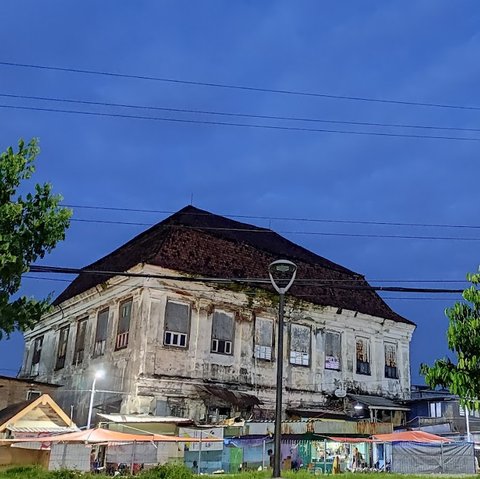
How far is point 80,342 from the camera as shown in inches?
1372

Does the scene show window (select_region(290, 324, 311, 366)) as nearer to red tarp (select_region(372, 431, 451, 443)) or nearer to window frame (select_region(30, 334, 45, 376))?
red tarp (select_region(372, 431, 451, 443))

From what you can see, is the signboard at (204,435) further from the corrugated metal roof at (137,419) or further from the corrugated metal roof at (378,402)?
the corrugated metal roof at (378,402)

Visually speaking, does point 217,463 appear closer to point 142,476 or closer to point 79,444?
Answer: point 79,444

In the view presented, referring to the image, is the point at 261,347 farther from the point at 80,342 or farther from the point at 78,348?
the point at 78,348

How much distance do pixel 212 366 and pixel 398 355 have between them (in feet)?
46.4

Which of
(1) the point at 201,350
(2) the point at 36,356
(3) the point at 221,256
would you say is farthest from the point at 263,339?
(2) the point at 36,356

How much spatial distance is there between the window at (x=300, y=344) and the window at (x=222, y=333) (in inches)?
164

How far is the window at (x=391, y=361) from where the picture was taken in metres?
39.0

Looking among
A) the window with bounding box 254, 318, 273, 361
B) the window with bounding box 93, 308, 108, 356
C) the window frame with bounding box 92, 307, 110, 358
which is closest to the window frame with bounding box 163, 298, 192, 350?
the window frame with bounding box 92, 307, 110, 358

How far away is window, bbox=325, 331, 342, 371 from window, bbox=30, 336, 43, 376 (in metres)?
17.7

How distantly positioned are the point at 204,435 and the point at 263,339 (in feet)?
29.6

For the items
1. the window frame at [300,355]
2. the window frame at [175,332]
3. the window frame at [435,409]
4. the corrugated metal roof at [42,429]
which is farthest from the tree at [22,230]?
the window frame at [435,409]

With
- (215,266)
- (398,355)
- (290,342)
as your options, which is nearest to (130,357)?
(215,266)

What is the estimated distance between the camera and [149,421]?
2559cm
